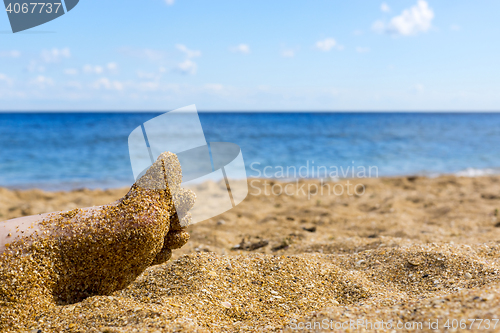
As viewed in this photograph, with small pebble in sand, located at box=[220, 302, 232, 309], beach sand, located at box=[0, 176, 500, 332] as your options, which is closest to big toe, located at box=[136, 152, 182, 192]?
beach sand, located at box=[0, 176, 500, 332]

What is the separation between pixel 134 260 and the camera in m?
2.28

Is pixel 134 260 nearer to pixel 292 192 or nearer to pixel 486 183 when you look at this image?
pixel 292 192

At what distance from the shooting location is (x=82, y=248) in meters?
2.15

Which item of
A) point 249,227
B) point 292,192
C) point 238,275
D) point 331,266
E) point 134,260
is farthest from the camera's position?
point 292,192

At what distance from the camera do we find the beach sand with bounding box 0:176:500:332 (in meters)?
1.91

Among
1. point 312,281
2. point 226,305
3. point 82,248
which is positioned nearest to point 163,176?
point 82,248

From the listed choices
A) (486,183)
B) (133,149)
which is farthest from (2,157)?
Result: (486,183)

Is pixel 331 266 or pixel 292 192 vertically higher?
pixel 331 266

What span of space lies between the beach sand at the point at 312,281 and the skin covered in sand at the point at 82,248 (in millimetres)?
137

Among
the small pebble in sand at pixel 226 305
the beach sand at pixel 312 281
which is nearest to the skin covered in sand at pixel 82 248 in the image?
the beach sand at pixel 312 281

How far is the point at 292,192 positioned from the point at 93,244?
6005 mm

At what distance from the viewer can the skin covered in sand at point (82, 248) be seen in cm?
204

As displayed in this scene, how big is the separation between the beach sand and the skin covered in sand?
14 cm

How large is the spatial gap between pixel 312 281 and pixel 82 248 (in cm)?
173
